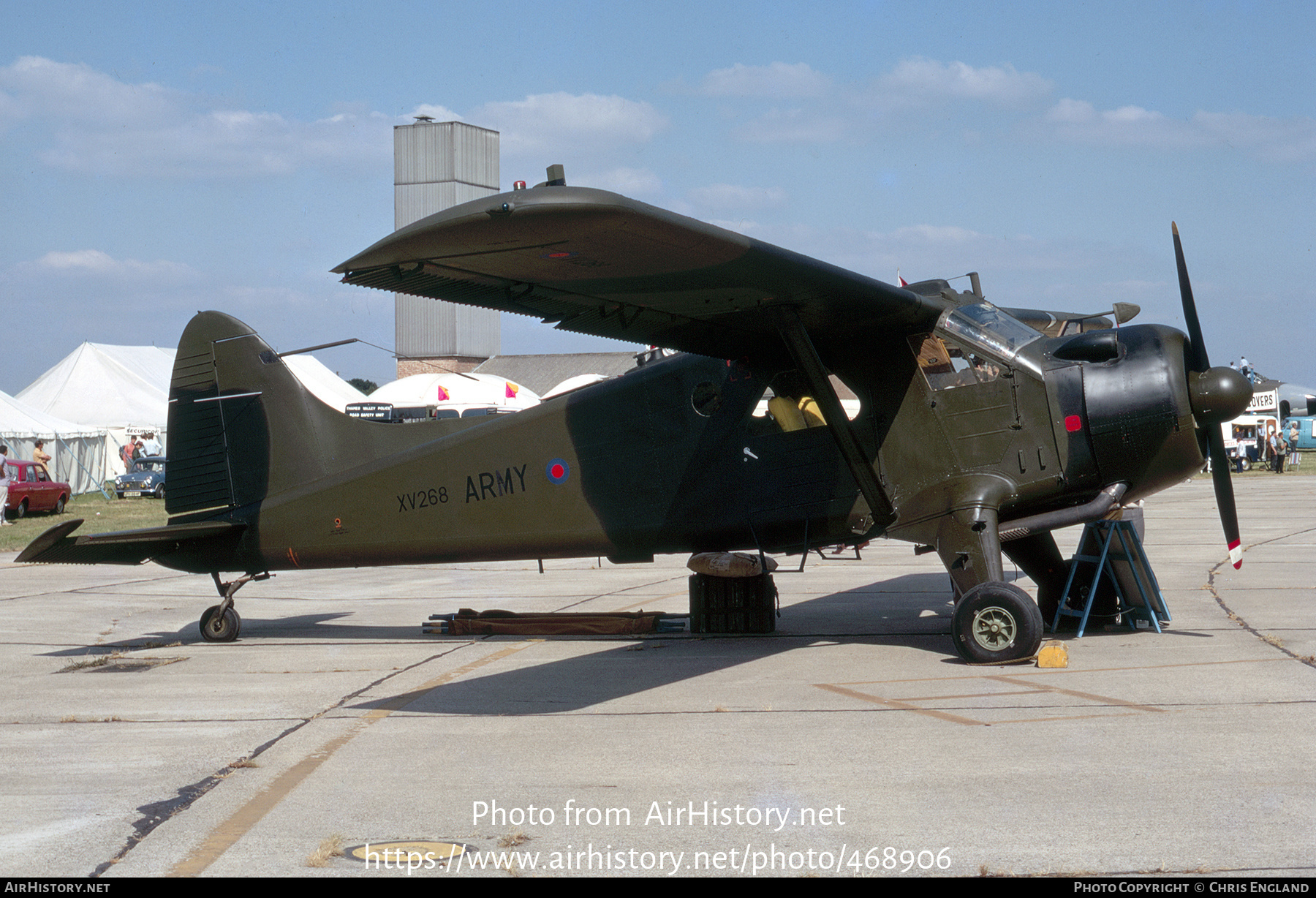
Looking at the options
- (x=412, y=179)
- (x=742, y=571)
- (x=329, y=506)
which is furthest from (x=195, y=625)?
(x=412, y=179)

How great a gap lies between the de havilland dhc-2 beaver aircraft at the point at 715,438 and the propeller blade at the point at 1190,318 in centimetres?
2

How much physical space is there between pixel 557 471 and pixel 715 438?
149cm

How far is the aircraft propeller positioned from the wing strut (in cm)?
241

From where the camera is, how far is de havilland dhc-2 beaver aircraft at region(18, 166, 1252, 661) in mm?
7473

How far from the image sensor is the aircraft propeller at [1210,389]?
824 cm

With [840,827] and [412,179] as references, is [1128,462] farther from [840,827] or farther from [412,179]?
[412,179]

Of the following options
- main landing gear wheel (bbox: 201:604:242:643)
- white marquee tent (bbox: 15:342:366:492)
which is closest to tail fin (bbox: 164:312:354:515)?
main landing gear wheel (bbox: 201:604:242:643)

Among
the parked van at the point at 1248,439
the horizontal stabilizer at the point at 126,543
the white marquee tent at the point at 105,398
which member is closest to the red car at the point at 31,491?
the white marquee tent at the point at 105,398

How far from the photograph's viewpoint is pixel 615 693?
7672 millimetres

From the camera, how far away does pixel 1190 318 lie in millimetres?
8484

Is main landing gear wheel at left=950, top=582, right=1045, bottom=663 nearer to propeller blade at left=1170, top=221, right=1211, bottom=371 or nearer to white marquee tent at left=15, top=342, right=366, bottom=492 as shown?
propeller blade at left=1170, top=221, right=1211, bottom=371

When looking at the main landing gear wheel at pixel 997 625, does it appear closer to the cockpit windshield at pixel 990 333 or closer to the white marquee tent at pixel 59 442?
the cockpit windshield at pixel 990 333

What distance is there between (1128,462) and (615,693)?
420cm

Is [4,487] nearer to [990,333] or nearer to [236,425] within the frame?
[236,425]
